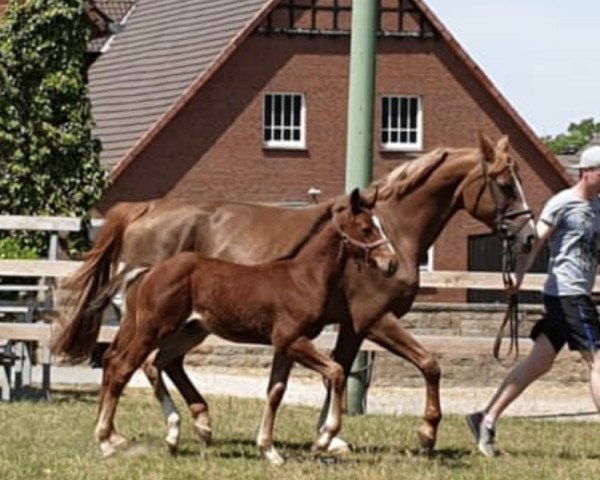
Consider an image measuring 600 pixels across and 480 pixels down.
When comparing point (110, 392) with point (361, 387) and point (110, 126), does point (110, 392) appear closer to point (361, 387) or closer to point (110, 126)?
point (361, 387)

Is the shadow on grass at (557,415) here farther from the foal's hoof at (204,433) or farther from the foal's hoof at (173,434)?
the foal's hoof at (173,434)

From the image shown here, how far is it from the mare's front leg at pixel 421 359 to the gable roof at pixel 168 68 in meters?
27.0

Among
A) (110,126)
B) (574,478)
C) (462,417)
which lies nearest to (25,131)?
(110,126)

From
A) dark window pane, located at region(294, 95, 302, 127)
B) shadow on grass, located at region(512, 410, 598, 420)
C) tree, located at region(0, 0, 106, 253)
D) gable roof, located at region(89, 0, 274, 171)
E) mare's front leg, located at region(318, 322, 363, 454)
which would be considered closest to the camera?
mare's front leg, located at region(318, 322, 363, 454)

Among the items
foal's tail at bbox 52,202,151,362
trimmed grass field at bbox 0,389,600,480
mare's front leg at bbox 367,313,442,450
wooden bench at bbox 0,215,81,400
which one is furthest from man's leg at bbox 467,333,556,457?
wooden bench at bbox 0,215,81,400

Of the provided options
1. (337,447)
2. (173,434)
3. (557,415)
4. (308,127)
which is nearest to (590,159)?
(337,447)

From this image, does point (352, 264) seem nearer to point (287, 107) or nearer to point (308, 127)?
point (308, 127)

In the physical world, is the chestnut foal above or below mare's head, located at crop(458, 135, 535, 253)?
below

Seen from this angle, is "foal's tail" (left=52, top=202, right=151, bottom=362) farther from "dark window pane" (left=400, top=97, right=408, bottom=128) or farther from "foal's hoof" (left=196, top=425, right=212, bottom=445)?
"dark window pane" (left=400, top=97, right=408, bottom=128)

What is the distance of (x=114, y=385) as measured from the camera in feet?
36.7

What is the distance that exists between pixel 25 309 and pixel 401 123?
85.0 ft

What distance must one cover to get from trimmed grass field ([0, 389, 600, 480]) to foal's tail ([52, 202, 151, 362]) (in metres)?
0.66

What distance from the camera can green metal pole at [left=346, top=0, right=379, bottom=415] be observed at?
16.5 meters

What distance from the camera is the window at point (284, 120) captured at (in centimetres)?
4172
